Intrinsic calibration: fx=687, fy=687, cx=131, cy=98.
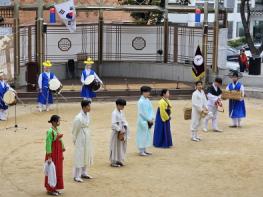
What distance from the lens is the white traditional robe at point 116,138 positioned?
48.1 ft

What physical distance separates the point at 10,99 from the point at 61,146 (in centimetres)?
736

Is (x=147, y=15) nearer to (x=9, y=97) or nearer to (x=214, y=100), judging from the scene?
(x=9, y=97)

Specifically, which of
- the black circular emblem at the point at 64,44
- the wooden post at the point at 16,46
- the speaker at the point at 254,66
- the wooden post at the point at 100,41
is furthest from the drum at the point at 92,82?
the speaker at the point at 254,66

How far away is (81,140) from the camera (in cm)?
1363

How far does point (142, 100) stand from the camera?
624 inches

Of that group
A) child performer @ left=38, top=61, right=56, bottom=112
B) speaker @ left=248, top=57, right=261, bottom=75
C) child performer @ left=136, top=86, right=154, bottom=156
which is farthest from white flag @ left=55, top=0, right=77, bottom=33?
child performer @ left=136, top=86, right=154, bottom=156

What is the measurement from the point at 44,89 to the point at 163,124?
601 cm

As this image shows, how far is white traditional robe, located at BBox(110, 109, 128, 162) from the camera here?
14656 mm

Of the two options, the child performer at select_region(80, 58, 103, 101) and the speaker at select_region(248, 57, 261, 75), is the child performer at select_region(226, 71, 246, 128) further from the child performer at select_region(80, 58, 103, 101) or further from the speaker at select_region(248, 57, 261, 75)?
the speaker at select_region(248, 57, 261, 75)

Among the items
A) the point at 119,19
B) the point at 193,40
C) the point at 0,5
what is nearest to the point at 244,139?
the point at 193,40

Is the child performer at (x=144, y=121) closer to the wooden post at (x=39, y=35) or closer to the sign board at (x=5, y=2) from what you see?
the wooden post at (x=39, y=35)

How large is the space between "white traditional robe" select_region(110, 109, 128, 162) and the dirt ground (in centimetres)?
30

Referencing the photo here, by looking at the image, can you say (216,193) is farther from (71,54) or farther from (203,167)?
(71,54)

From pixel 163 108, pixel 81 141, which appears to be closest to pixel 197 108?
pixel 163 108
